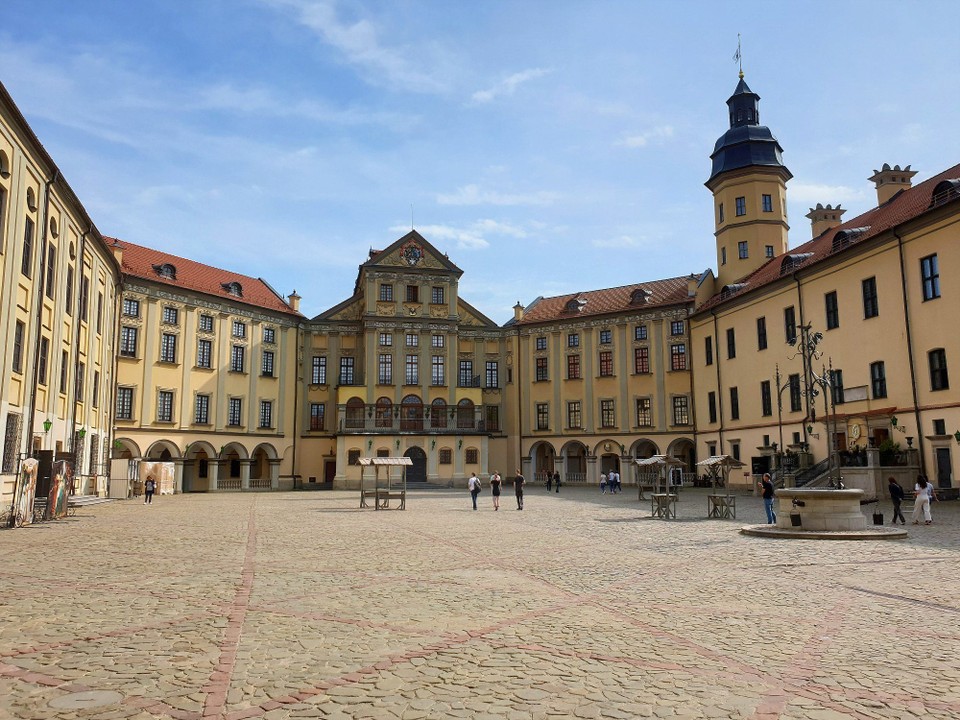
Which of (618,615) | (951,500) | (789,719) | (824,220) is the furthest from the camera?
(824,220)

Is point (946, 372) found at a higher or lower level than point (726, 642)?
higher

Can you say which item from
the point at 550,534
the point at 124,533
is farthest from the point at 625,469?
the point at 124,533

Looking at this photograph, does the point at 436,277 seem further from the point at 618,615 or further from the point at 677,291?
the point at 618,615

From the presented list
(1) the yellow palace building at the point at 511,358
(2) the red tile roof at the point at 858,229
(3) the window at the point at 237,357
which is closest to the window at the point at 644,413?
(1) the yellow palace building at the point at 511,358

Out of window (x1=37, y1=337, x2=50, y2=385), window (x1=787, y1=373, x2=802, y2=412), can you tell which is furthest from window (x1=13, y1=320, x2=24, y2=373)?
window (x1=787, y1=373, x2=802, y2=412)

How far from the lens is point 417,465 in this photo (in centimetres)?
5775

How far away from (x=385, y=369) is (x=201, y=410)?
44.6 feet

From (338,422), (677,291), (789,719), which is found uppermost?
(677,291)

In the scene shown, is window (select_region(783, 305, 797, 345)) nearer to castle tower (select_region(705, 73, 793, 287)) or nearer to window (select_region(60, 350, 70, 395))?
castle tower (select_region(705, 73, 793, 287))

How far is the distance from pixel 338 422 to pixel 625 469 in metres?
21.4

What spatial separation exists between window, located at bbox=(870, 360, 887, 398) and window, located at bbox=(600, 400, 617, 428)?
23330 mm

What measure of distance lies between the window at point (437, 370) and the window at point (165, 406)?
1888 cm

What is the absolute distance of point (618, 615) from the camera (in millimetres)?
9867

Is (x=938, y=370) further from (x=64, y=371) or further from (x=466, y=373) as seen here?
(x=64, y=371)
